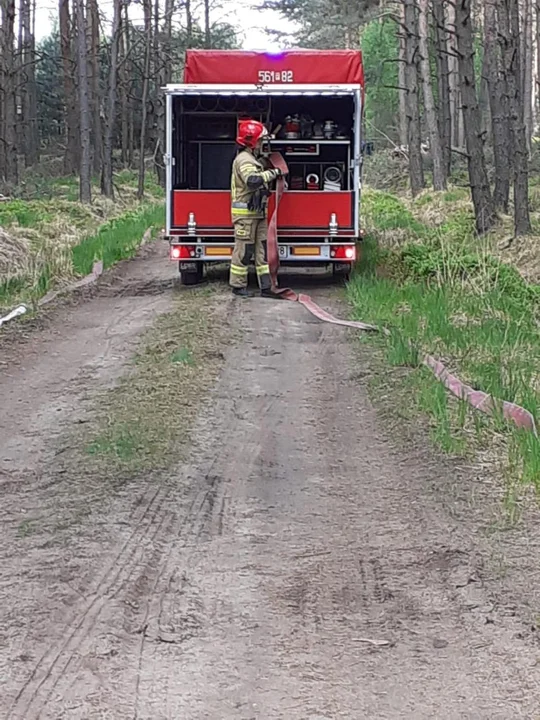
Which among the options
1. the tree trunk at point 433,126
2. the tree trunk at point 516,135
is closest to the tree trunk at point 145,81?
the tree trunk at point 433,126

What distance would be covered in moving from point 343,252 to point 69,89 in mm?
24259

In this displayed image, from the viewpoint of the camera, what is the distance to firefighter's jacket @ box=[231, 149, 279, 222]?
1255cm

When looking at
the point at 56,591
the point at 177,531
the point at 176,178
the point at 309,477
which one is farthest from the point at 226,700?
the point at 176,178

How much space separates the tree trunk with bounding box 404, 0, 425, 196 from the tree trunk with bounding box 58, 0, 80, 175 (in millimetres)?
10643

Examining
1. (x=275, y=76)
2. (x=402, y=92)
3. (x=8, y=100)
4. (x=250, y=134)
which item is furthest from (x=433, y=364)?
(x=402, y=92)

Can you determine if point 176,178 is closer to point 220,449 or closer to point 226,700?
point 220,449

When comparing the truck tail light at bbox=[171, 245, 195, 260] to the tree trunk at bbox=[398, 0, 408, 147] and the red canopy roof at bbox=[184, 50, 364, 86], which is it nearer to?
the red canopy roof at bbox=[184, 50, 364, 86]

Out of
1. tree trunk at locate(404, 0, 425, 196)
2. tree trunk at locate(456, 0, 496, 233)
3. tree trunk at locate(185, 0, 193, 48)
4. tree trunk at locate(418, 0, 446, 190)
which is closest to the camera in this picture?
tree trunk at locate(456, 0, 496, 233)

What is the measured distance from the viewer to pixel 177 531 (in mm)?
4836

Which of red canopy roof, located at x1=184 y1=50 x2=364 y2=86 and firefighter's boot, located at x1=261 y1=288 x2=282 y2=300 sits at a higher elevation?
red canopy roof, located at x1=184 y1=50 x2=364 y2=86

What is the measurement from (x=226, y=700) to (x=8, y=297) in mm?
9892

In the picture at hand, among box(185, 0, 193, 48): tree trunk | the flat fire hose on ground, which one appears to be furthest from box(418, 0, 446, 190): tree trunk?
the flat fire hose on ground

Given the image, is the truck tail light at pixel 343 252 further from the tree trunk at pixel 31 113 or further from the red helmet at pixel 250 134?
the tree trunk at pixel 31 113

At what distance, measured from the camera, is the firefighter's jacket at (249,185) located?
41.2 ft
